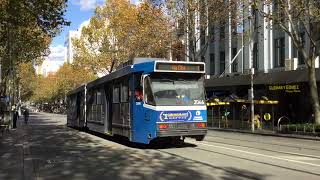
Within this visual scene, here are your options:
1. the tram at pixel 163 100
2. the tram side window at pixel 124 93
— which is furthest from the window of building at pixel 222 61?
the tram at pixel 163 100

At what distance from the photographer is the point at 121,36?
191ft

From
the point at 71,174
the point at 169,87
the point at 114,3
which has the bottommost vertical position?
the point at 71,174

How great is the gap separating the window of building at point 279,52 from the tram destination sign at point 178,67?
80.2ft

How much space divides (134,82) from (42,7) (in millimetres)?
7772

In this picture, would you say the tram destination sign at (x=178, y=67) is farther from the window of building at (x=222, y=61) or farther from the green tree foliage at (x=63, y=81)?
the green tree foliage at (x=63, y=81)

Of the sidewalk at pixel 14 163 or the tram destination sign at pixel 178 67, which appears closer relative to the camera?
the sidewalk at pixel 14 163

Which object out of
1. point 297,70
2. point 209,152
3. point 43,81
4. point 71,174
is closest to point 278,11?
point 297,70

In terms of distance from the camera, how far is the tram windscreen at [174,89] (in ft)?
61.0

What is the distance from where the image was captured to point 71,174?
42.5 feet

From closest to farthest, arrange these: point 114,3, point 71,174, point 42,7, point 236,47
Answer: point 71,174, point 42,7, point 236,47, point 114,3

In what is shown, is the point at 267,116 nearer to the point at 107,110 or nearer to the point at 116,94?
the point at 107,110

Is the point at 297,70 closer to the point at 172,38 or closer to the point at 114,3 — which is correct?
the point at 172,38

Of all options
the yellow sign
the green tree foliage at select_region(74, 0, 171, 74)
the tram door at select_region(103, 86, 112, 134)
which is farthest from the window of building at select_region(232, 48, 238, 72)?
the tram door at select_region(103, 86, 112, 134)

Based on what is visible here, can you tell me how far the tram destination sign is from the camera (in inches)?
733
